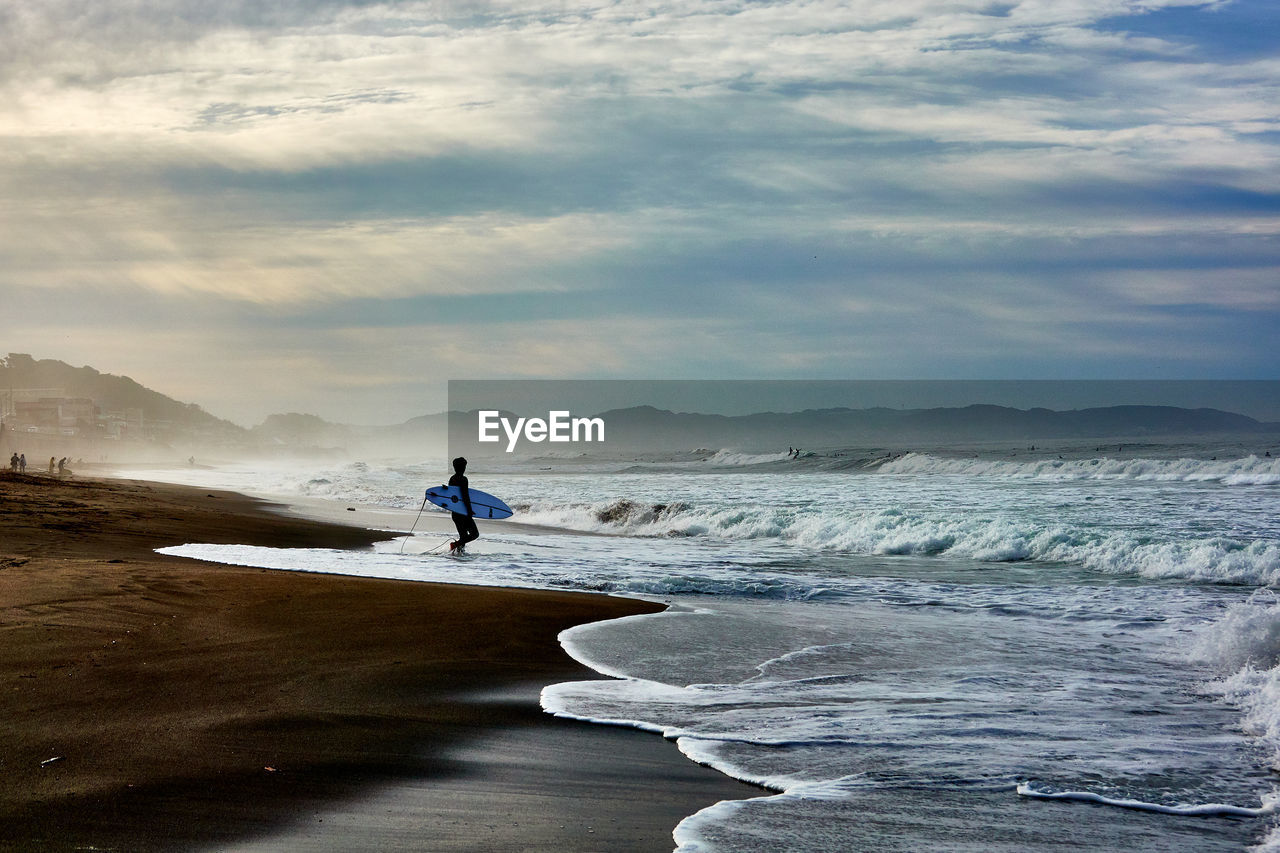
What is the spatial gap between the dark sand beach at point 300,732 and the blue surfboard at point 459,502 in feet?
20.2

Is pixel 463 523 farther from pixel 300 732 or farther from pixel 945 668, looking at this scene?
pixel 300 732

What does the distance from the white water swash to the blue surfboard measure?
845 mm

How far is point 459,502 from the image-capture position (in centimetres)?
1561

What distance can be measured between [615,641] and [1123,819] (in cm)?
458

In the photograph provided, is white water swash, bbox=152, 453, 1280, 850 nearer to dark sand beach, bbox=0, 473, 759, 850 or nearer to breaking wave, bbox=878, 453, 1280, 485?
dark sand beach, bbox=0, 473, 759, 850

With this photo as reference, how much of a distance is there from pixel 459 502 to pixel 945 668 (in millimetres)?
10103

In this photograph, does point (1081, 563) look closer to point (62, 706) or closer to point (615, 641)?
point (615, 641)

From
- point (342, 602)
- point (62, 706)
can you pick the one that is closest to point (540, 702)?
point (62, 706)

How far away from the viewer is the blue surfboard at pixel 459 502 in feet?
51.1

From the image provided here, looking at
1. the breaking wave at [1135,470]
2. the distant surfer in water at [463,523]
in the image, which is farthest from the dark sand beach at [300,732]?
the breaking wave at [1135,470]

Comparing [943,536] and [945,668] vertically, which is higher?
[945,668]

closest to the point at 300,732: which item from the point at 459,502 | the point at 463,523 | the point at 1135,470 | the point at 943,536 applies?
the point at 463,523

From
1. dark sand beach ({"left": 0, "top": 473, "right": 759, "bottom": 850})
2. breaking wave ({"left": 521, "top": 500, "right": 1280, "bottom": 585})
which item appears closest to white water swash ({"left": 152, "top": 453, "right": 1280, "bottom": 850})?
breaking wave ({"left": 521, "top": 500, "right": 1280, "bottom": 585})

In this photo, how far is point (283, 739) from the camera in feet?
15.3
